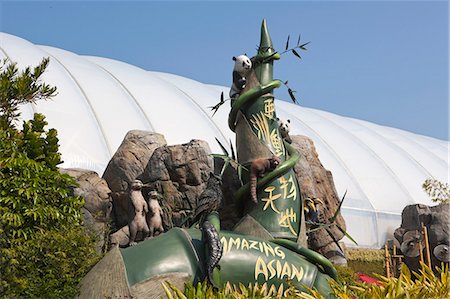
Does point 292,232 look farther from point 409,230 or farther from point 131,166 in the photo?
point 409,230

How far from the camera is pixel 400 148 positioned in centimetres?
2362

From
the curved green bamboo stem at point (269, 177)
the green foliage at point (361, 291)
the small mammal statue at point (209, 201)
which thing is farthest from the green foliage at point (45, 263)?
the curved green bamboo stem at point (269, 177)

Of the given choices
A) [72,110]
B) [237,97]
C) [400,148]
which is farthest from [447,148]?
[237,97]

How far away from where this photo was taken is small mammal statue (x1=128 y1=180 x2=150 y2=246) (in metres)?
9.53

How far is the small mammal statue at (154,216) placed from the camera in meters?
9.65

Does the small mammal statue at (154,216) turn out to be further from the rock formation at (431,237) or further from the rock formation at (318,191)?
the rock formation at (431,237)

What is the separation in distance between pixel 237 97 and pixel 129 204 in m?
4.57

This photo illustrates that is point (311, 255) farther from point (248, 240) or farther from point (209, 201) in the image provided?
point (209, 201)

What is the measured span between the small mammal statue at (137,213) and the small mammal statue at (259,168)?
398cm

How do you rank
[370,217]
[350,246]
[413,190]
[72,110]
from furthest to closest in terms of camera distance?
[413,190], [370,217], [350,246], [72,110]

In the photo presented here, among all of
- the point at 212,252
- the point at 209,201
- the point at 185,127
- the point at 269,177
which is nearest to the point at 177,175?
the point at 269,177

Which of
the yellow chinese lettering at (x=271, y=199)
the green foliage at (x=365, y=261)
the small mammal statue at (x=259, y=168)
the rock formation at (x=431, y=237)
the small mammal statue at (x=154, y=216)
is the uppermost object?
the small mammal statue at (x=259, y=168)

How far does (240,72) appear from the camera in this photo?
653 centimetres

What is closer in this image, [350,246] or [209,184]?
[209,184]
